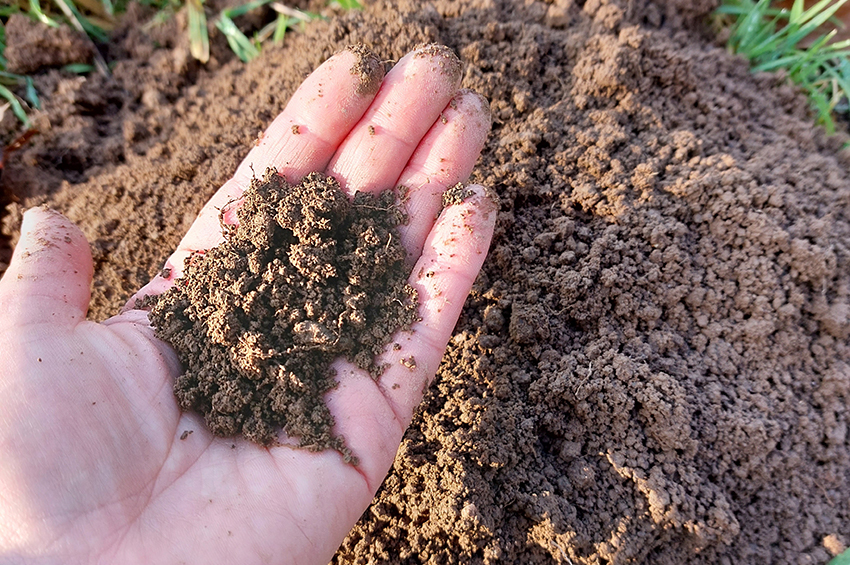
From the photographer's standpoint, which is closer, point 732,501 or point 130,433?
point 130,433

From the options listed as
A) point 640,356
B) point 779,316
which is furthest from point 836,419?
point 640,356

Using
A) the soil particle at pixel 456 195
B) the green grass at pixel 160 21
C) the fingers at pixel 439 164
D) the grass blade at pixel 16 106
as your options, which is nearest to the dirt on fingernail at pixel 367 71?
the fingers at pixel 439 164

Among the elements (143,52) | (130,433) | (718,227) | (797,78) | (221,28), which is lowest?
(130,433)

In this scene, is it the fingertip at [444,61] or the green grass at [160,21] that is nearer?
the fingertip at [444,61]

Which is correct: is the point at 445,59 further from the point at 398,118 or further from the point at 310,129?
the point at 310,129

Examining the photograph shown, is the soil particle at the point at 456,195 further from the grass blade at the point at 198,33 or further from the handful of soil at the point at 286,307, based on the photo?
the grass blade at the point at 198,33

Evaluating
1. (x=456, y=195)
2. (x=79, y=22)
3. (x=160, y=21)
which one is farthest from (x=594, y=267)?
(x=79, y=22)

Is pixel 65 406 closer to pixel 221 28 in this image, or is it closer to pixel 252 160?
pixel 252 160
